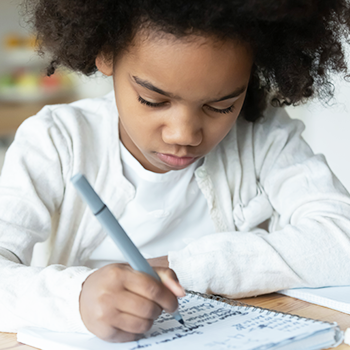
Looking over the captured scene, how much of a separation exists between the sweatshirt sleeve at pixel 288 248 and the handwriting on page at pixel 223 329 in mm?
85

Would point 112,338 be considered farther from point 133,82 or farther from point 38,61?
point 38,61

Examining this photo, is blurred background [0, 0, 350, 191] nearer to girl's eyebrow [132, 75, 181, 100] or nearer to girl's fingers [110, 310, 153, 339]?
girl's eyebrow [132, 75, 181, 100]

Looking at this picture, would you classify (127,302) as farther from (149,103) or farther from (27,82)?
(27,82)

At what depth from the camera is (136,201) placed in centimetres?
77

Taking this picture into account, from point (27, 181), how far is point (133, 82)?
20 cm

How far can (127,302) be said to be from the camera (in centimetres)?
42

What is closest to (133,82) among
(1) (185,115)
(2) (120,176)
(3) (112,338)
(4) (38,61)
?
(1) (185,115)

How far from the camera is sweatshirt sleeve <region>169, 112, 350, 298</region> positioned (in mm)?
584

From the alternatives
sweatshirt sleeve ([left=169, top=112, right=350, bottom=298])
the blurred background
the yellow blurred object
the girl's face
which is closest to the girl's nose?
the girl's face

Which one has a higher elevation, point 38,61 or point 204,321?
point 38,61

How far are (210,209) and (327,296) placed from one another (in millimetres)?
264

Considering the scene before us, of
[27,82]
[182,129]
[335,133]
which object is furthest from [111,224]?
[27,82]

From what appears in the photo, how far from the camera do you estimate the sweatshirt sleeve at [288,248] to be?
584 millimetres

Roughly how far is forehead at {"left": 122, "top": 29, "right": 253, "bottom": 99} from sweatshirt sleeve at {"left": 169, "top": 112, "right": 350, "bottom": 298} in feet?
0.65
